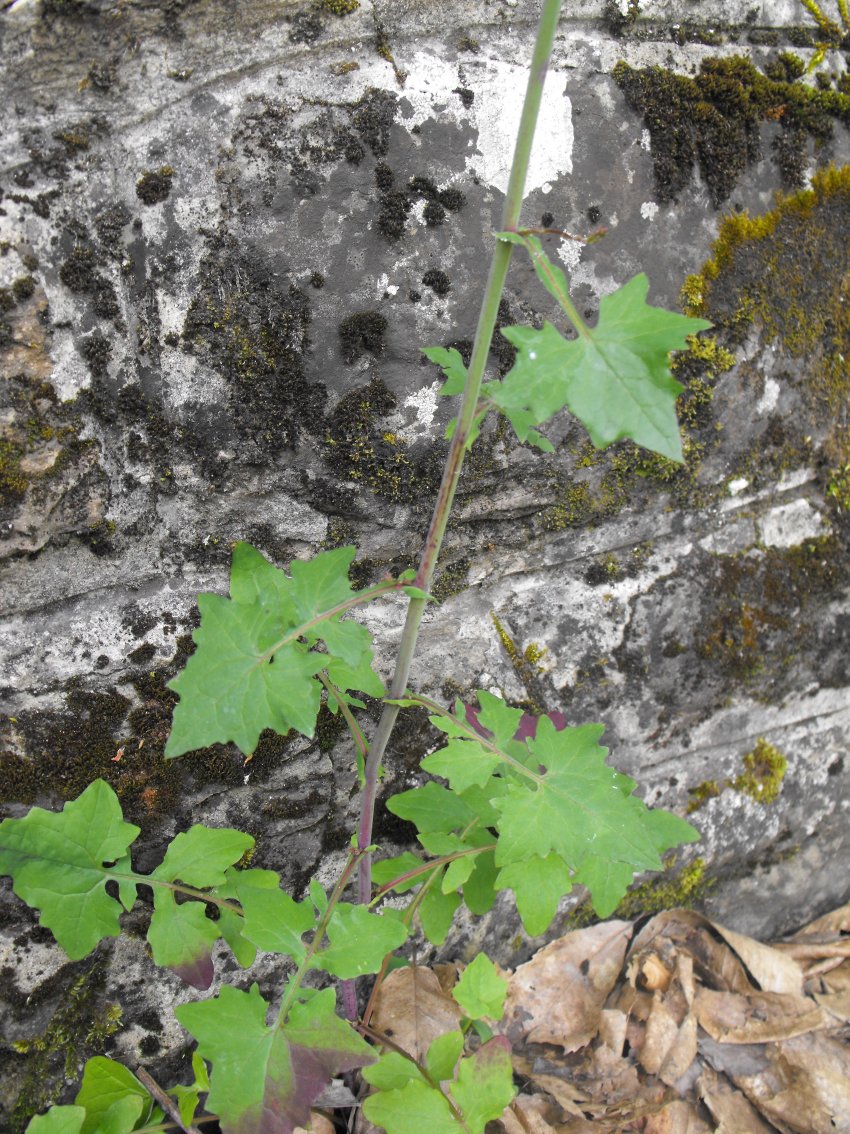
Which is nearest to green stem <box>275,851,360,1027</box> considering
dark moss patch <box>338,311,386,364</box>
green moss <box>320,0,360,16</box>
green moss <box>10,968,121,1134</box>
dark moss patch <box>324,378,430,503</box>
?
green moss <box>10,968,121,1134</box>

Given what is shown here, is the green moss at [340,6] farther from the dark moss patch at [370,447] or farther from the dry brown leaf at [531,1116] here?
the dry brown leaf at [531,1116]

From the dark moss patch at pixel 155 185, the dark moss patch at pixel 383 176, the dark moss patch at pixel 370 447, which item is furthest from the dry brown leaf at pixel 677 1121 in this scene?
the dark moss patch at pixel 155 185

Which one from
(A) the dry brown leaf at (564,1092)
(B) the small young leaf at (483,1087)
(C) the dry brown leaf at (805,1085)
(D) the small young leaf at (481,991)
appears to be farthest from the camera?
(C) the dry brown leaf at (805,1085)

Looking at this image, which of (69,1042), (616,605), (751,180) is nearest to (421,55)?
(751,180)

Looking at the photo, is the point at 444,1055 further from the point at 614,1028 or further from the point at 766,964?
the point at 766,964

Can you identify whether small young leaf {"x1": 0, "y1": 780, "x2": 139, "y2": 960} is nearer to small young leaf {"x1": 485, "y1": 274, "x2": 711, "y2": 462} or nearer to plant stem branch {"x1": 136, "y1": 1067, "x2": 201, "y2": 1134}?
plant stem branch {"x1": 136, "y1": 1067, "x2": 201, "y2": 1134}
